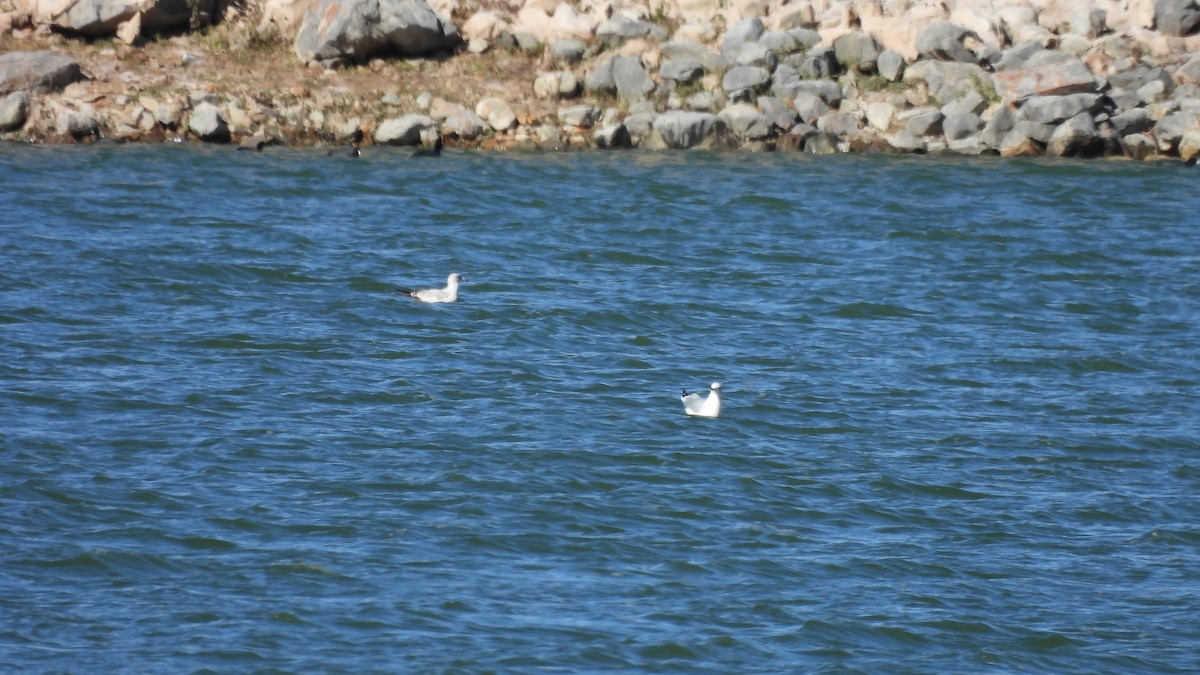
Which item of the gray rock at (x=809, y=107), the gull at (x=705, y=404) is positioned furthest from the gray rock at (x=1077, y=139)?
the gull at (x=705, y=404)

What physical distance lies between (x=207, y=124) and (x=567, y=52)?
6830 millimetres

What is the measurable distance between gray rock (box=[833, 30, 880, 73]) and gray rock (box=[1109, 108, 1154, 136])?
14.4ft

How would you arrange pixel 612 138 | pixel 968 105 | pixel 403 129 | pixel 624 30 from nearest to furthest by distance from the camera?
1. pixel 968 105
2. pixel 403 129
3. pixel 612 138
4. pixel 624 30

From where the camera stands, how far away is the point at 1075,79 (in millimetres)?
26438

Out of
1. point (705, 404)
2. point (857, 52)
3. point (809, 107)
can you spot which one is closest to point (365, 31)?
point (809, 107)

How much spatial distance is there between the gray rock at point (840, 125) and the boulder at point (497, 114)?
18.5 ft

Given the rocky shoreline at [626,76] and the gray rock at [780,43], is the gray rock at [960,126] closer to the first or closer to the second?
the rocky shoreline at [626,76]

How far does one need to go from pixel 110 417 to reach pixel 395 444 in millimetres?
2600

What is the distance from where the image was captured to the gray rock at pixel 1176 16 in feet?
94.2

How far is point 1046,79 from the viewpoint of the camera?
87.5 ft

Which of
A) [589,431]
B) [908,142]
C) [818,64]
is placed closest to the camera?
[589,431]

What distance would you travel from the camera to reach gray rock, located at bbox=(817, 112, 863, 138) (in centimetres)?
2775

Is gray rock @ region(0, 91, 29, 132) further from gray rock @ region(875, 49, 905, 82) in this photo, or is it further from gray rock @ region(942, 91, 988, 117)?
gray rock @ region(942, 91, 988, 117)

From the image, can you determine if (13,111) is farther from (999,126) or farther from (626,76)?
(999,126)
